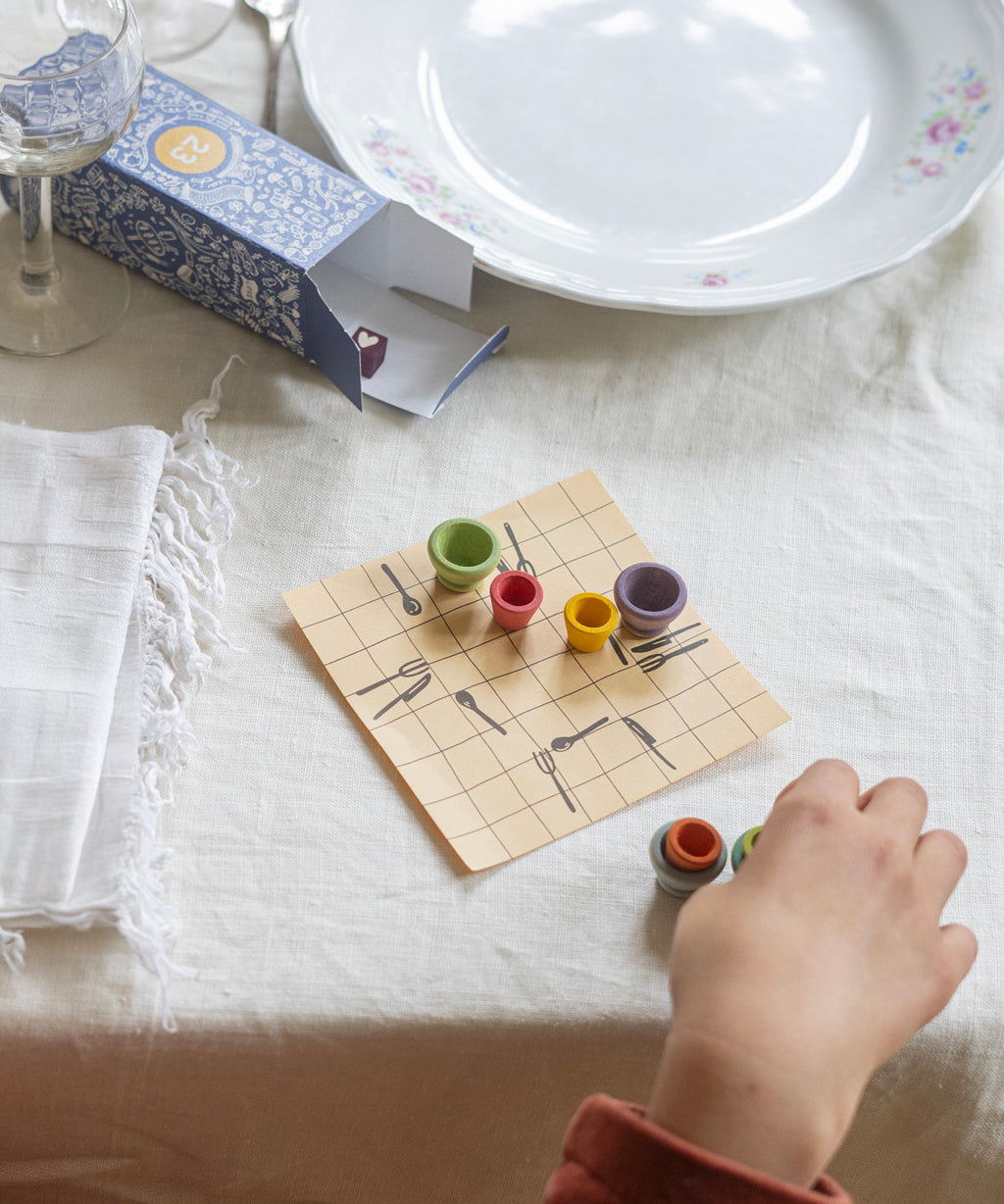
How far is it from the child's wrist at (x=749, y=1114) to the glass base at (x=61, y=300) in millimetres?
496

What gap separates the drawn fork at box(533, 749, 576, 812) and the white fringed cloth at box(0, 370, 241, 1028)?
16 cm

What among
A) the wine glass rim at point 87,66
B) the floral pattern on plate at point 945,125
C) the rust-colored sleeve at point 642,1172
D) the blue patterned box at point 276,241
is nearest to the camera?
the rust-colored sleeve at point 642,1172

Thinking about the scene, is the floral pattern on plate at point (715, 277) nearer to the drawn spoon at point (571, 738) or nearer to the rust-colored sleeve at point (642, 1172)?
the drawn spoon at point (571, 738)

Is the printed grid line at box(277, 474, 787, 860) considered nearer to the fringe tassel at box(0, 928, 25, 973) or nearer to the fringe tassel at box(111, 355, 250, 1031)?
the fringe tassel at box(111, 355, 250, 1031)

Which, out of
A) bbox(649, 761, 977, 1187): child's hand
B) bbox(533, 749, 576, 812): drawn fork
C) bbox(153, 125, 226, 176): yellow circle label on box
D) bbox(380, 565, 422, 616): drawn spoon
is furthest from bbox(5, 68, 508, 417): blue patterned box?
bbox(649, 761, 977, 1187): child's hand

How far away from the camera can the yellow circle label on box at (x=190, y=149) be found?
24.0 inches

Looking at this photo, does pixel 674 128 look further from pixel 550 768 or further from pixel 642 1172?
pixel 642 1172

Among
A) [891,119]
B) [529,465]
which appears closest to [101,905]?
[529,465]

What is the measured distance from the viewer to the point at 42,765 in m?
0.47

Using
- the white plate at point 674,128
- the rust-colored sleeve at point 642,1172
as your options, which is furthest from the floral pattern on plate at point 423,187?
the rust-colored sleeve at point 642,1172

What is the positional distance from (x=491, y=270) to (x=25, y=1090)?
46 cm

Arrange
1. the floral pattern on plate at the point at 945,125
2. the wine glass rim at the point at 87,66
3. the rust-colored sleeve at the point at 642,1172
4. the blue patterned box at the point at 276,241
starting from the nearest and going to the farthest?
the rust-colored sleeve at the point at 642,1172, the wine glass rim at the point at 87,66, the blue patterned box at the point at 276,241, the floral pattern on plate at the point at 945,125

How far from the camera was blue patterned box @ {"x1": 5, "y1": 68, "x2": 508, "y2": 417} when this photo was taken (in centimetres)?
59

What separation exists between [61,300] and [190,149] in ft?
0.38
